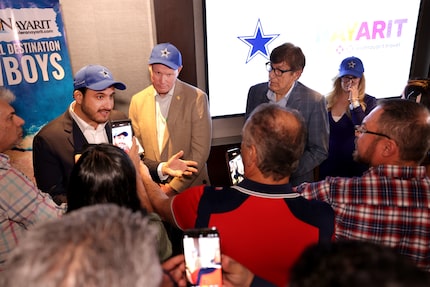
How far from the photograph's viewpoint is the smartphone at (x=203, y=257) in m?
1.03

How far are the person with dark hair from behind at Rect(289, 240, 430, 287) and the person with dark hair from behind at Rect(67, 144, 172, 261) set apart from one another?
737mm

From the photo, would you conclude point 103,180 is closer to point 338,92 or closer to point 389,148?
point 389,148

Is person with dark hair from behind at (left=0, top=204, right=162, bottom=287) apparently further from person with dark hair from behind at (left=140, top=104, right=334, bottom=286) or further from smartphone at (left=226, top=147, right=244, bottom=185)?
smartphone at (left=226, top=147, right=244, bottom=185)

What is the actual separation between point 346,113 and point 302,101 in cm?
68

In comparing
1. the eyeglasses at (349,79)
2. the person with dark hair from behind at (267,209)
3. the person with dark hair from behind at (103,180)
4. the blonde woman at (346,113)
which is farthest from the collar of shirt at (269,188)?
the eyeglasses at (349,79)

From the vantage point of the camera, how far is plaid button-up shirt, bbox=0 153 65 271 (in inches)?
52.7

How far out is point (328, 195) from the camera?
1375 mm

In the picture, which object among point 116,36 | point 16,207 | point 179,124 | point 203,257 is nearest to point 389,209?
point 203,257

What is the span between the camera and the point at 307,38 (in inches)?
143

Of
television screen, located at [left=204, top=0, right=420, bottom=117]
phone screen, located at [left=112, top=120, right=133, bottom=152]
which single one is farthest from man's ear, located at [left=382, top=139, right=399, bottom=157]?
television screen, located at [left=204, top=0, right=420, bottom=117]

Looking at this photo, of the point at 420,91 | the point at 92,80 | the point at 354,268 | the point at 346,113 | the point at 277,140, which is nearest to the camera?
the point at 354,268

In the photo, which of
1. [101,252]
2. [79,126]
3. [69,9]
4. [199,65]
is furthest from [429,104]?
[69,9]

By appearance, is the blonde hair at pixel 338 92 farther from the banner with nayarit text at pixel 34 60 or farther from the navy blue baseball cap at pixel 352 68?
the banner with nayarit text at pixel 34 60

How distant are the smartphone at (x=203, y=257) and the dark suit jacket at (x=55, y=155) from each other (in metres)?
1.16
